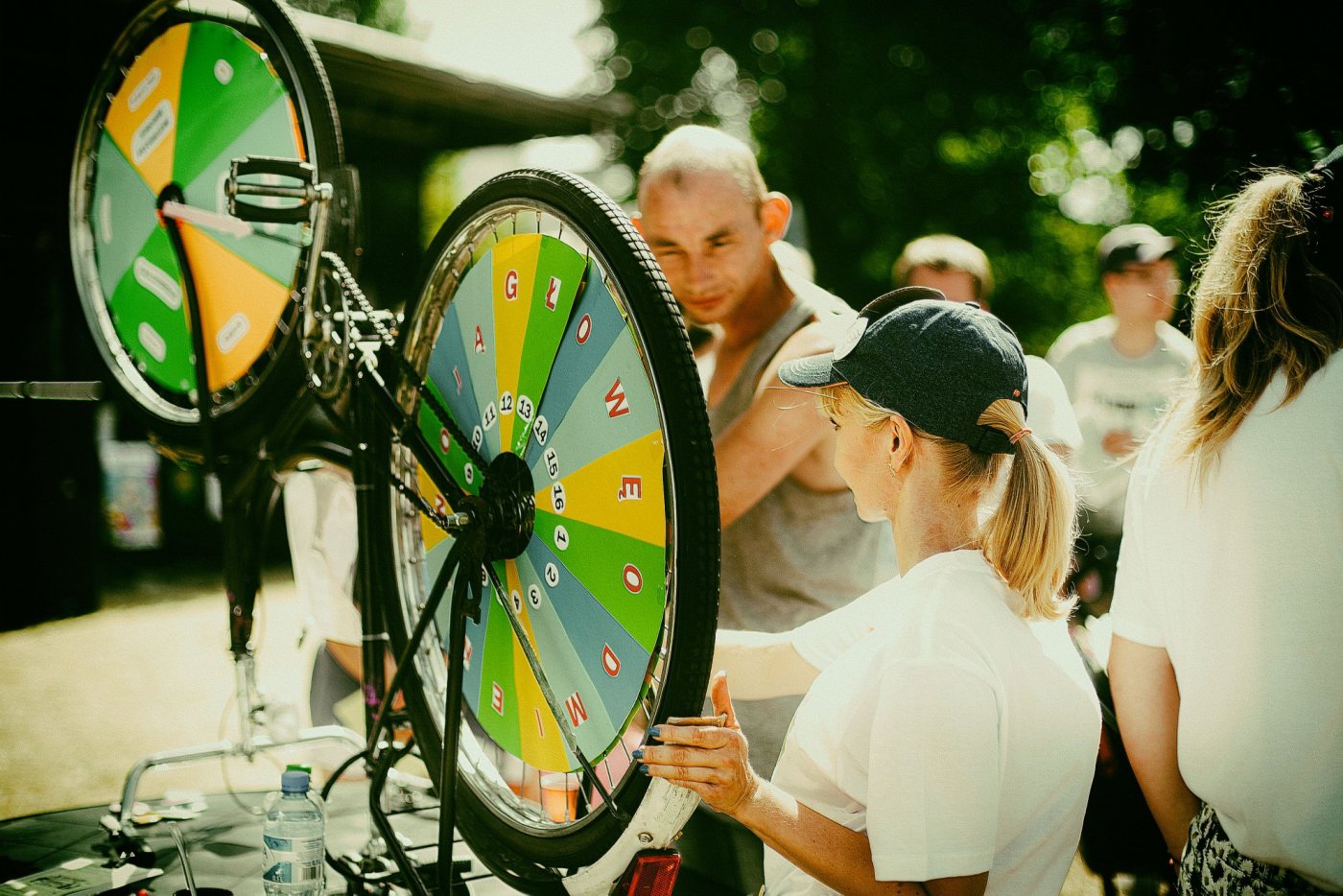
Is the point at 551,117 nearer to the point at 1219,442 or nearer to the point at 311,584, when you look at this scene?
the point at 311,584

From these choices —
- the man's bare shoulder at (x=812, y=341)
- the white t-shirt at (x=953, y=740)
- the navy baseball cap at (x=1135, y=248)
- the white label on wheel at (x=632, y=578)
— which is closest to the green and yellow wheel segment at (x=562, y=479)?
the white label on wheel at (x=632, y=578)

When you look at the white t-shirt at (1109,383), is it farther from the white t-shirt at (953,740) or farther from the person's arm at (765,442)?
the white t-shirt at (953,740)

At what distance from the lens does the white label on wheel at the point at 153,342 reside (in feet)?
7.07

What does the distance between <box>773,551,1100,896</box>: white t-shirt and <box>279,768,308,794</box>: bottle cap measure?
76 cm

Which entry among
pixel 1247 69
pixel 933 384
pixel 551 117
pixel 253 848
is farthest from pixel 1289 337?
pixel 1247 69

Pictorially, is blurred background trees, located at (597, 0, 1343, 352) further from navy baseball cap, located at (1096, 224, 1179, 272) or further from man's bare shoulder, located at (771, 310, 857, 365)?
man's bare shoulder, located at (771, 310, 857, 365)

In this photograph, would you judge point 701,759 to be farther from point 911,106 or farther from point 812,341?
point 911,106

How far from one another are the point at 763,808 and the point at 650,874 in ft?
0.51

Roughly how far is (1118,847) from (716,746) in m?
1.56

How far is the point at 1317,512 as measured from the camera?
4.68ft

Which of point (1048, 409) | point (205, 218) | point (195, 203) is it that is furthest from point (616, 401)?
point (1048, 409)

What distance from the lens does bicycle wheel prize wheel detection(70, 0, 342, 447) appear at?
5.91ft

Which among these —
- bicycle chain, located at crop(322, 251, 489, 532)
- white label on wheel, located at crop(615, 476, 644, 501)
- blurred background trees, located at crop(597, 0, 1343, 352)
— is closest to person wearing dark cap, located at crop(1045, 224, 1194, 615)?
bicycle chain, located at crop(322, 251, 489, 532)

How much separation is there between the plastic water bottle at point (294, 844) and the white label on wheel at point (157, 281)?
1009 millimetres
